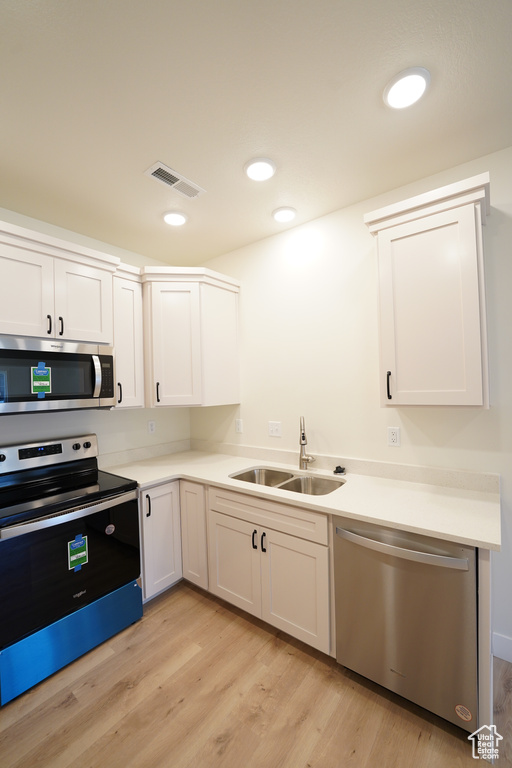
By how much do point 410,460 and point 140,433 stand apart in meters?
2.12

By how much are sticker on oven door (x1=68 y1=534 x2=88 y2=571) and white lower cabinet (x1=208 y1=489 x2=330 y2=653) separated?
74 cm

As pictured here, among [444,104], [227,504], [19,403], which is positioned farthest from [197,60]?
[227,504]

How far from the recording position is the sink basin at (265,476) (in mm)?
2408

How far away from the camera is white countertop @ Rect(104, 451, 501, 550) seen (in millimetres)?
1316

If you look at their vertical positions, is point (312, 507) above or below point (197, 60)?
below

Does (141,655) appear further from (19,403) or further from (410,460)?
(410,460)

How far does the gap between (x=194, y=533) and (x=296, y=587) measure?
2.74ft

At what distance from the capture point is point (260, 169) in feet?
5.92

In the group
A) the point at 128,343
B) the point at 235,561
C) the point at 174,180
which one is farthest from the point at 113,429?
the point at 174,180

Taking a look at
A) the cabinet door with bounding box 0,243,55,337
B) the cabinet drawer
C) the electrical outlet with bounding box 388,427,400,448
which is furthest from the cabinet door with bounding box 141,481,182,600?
the electrical outlet with bounding box 388,427,400,448

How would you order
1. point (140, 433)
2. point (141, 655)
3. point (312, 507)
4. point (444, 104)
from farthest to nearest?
point (140, 433) → point (141, 655) → point (312, 507) → point (444, 104)

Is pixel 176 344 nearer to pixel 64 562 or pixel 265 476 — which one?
pixel 265 476

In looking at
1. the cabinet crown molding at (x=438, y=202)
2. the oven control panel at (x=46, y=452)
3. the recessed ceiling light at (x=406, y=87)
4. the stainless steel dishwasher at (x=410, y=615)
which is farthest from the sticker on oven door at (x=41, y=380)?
the recessed ceiling light at (x=406, y=87)

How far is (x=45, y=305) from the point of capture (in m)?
1.88
